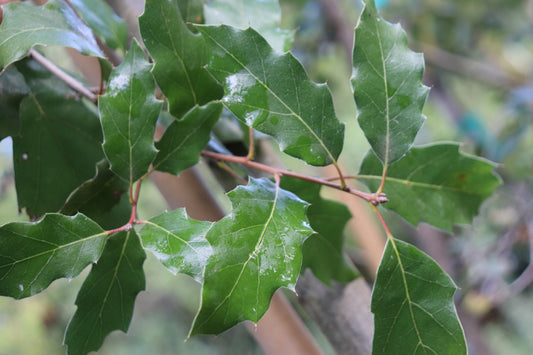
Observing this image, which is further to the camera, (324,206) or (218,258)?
(324,206)

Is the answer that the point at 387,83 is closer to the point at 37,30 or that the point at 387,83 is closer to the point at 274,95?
the point at 274,95

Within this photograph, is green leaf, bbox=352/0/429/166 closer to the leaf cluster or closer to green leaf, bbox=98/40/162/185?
the leaf cluster

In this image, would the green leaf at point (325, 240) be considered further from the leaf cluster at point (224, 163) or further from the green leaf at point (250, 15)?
the green leaf at point (250, 15)

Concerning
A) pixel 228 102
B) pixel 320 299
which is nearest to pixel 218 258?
pixel 228 102

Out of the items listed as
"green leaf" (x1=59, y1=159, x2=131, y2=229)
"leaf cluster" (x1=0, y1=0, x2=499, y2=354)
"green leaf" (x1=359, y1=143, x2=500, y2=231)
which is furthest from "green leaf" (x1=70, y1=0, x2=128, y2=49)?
"green leaf" (x1=359, y1=143, x2=500, y2=231)

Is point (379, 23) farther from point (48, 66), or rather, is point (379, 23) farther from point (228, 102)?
point (48, 66)

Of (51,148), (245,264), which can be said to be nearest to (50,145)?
(51,148)
